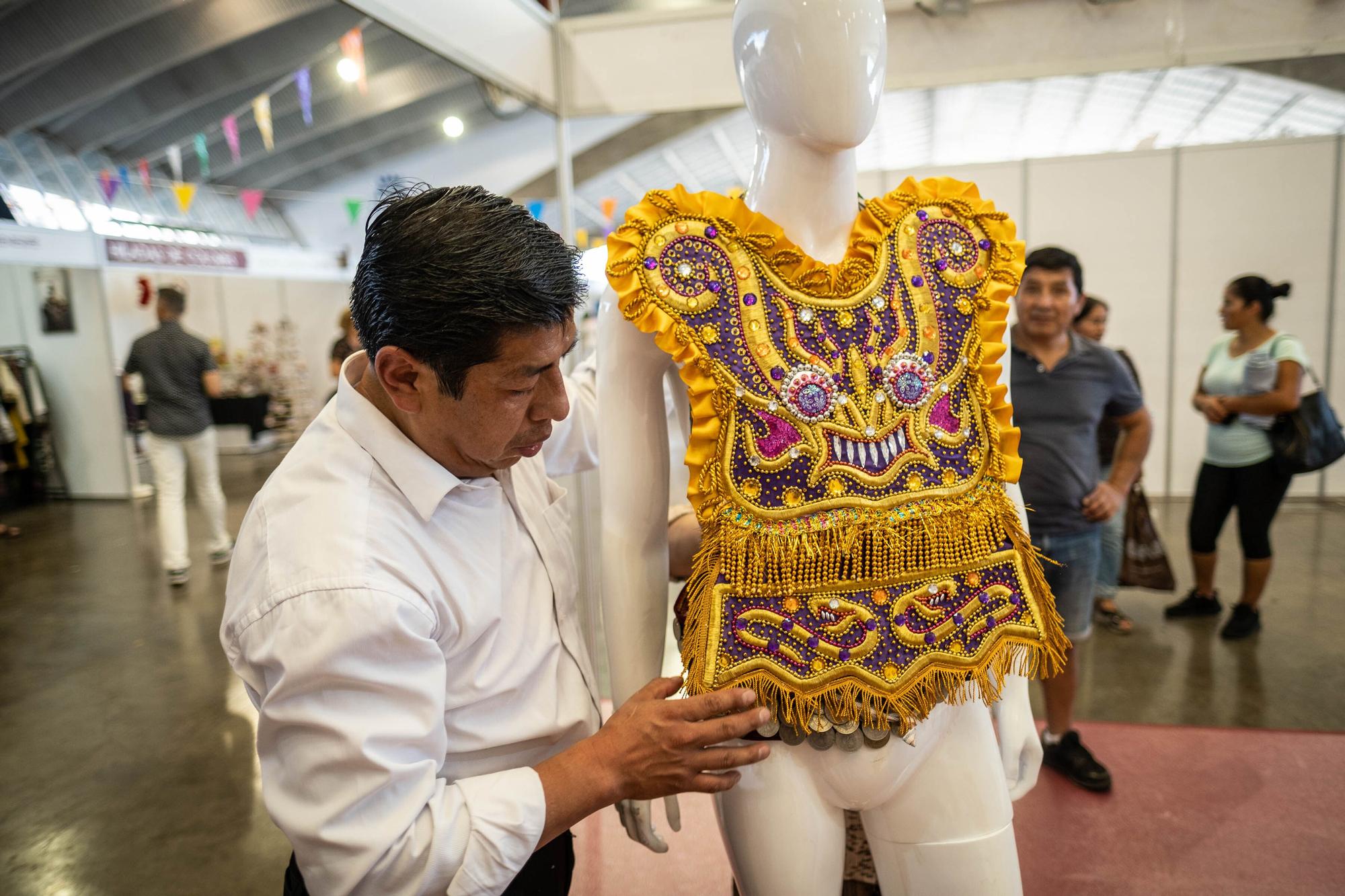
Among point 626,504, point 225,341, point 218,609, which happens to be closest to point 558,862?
point 626,504

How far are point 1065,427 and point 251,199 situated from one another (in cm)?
549

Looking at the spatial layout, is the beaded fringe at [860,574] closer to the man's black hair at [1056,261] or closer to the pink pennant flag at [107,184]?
the man's black hair at [1056,261]

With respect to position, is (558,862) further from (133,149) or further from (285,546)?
(133,149)

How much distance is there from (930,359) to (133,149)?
13.0 feet

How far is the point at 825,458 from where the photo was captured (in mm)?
1053

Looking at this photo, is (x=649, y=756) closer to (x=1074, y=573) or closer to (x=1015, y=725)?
(x=1015, y=725)

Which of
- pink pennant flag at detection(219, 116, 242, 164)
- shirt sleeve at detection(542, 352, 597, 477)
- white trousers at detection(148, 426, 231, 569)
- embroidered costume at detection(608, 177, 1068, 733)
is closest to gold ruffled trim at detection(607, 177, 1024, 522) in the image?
embroidered costume at detection(608, 177, 1068, 733)

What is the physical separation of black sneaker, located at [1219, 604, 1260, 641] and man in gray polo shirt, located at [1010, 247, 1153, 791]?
1.65 metres

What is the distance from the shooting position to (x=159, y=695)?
339cm

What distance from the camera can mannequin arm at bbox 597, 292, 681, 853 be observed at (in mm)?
1134

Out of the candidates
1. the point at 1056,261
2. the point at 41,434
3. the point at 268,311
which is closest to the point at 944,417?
the point at 1056,261

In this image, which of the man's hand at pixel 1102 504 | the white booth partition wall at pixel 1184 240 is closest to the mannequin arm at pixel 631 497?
the man's hand at pixel 1102 504

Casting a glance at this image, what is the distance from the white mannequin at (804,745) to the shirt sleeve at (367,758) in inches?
13.2

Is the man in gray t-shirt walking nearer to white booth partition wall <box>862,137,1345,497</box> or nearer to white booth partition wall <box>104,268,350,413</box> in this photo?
white booth partition wall <box>104,268,350,413</box>
